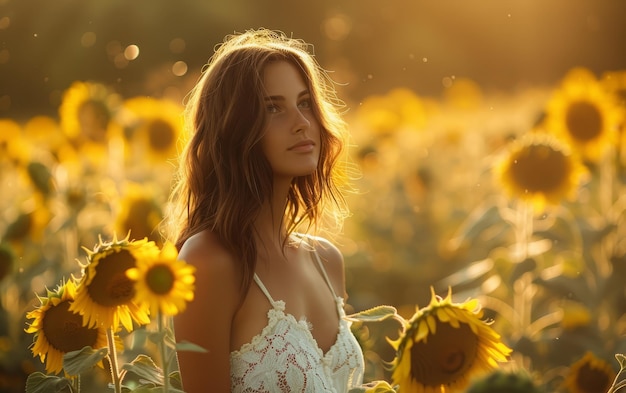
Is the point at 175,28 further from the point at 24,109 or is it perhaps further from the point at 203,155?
the point at 203,155

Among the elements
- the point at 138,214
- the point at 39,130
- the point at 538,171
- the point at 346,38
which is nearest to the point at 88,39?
the point at 346,38

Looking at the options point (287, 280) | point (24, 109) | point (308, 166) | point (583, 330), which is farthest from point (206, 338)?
point (24, 109)

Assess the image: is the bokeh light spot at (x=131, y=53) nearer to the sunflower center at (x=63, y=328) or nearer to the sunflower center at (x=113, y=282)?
the sunflower center at (x=63, y=328)

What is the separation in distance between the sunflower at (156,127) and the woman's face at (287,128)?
75.6 inches

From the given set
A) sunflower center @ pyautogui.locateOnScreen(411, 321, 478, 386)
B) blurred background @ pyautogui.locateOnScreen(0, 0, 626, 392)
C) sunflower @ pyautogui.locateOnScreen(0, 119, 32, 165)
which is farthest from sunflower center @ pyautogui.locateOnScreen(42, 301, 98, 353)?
sunflower @ pyautogui.locateOnScreen(0, 119, 32, 165)

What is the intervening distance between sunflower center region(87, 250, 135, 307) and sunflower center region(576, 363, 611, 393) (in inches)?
56.5

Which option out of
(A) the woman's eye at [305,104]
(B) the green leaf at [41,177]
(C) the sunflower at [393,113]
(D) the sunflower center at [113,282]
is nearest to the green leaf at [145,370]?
Answer: (D) the sunflower center at [113,282]

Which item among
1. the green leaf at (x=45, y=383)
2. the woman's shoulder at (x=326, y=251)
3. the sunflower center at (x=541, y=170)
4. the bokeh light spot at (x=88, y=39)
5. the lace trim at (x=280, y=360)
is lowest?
the bokeh light spot at (x=88, y=39)

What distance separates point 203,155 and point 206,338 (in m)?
0.41

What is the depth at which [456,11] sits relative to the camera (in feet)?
39.0

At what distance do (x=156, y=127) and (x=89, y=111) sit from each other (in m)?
0.32

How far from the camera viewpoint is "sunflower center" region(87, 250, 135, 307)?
1372mm

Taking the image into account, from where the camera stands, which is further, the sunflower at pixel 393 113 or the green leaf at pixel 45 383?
the sunflower at pixel 393 113

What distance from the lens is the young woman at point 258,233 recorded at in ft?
5.43
